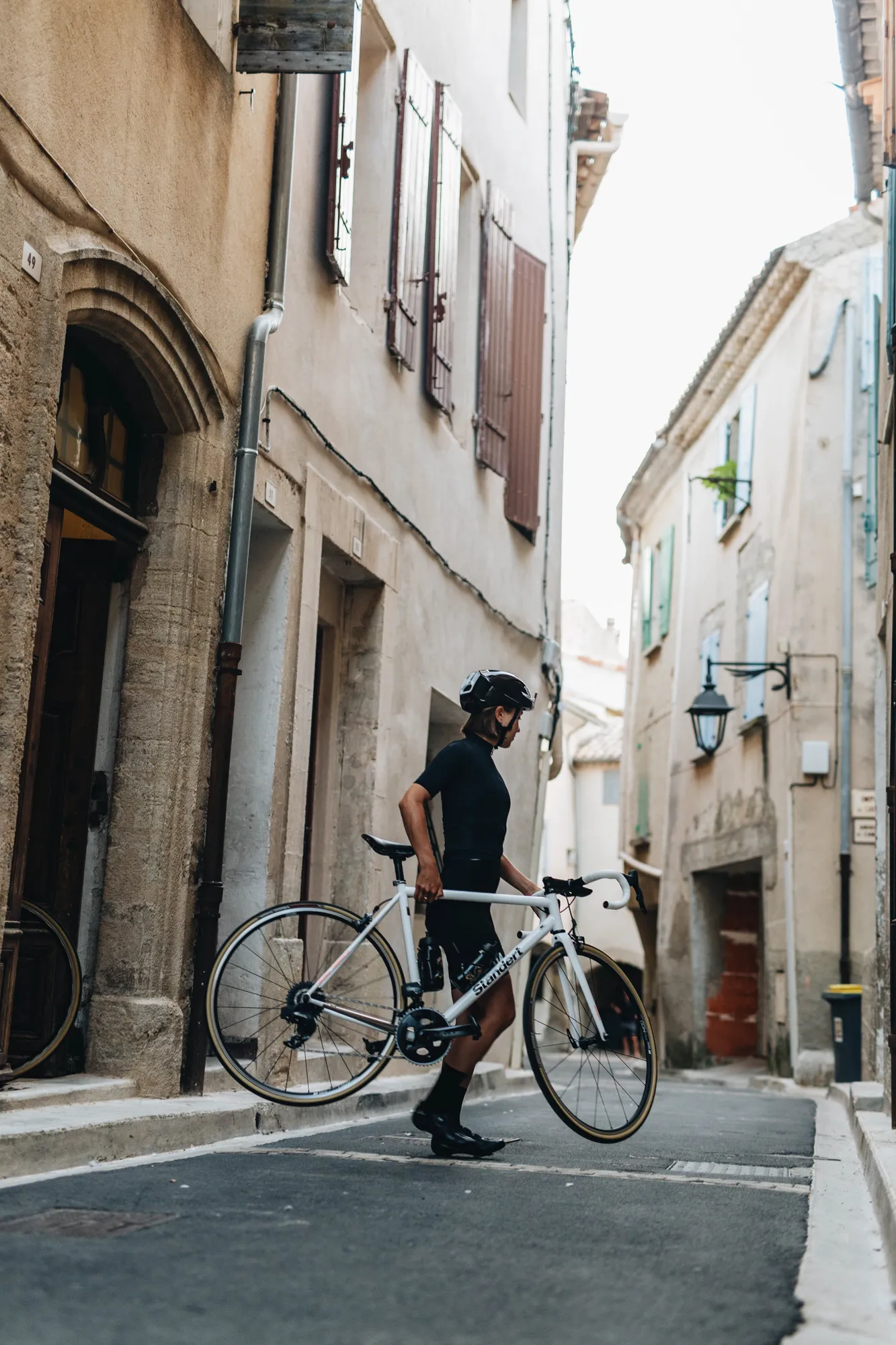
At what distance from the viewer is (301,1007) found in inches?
203

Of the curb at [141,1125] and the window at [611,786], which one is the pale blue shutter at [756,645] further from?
the window at [611,786]

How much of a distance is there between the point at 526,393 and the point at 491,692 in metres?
7.84

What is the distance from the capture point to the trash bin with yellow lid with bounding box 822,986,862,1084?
13.4 metres

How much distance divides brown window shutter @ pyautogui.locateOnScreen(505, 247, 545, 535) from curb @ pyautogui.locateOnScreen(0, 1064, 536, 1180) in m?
6.42

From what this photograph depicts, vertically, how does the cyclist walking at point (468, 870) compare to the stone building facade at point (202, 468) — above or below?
below

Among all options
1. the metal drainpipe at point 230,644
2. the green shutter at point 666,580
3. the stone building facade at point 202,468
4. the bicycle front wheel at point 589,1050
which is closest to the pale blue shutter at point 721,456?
the green shutter at point 666,580

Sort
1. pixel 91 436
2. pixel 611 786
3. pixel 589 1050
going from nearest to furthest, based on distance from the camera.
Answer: pixel 589 1050 → pixel 91 436 → pixel 611 786

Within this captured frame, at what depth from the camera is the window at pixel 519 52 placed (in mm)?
13633

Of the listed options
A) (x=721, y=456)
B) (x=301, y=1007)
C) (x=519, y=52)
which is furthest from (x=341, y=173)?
(x=721, y=456)

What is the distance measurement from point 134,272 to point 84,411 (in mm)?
666

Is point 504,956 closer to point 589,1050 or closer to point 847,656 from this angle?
point 589,1050

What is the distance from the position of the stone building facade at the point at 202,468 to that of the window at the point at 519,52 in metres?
1.74

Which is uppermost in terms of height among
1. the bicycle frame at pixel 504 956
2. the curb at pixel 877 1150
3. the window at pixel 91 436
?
the window at pixel 91 436

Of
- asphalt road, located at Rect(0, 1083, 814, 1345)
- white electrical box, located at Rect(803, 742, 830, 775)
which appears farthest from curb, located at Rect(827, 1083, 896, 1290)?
white electrical box, located at Rect(803, 742, 830, 775)
